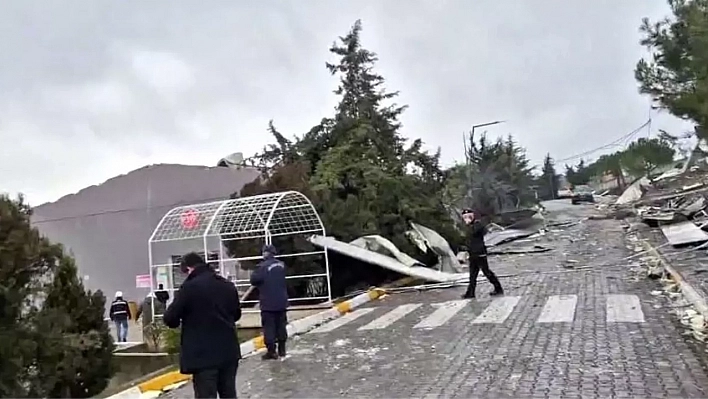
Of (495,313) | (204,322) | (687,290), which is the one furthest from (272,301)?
(687,290)

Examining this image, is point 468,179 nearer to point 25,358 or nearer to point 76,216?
point 76,216

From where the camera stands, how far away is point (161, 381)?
372 inches

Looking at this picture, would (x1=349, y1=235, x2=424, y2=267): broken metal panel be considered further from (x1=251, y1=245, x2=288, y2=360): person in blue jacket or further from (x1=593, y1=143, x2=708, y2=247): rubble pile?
(x1=251, y1=245, x2=288, y2=360): person in blue jacket

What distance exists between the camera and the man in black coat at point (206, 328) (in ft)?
20.4

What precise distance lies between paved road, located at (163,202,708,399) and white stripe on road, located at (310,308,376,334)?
64mm

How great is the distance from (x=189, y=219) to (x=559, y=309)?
1138 cm

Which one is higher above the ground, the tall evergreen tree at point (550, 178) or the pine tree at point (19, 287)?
the tall evergreen tree at point (550, 178)

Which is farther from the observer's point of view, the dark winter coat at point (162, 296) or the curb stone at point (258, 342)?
the dark winter coat at point (162, 296)

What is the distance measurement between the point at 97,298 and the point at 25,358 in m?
3.34

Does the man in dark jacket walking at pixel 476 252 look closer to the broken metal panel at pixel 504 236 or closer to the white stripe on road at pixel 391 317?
the white stripe on road at pixel 391 317

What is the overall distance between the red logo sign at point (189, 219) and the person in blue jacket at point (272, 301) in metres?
9.92

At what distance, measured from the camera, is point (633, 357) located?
8430 mm

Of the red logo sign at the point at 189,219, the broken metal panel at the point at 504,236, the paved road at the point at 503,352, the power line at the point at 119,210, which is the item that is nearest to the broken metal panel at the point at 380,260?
the paved road at the point at 503,352

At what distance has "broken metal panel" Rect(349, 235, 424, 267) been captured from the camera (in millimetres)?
19562
